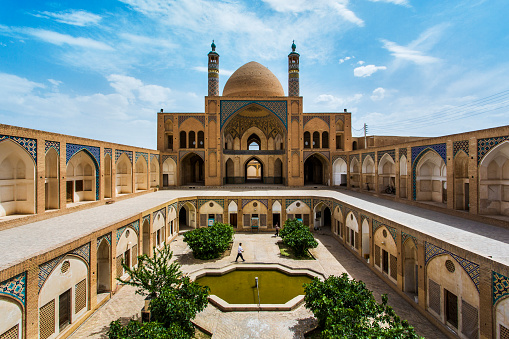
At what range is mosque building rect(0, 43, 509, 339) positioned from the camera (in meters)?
3.83

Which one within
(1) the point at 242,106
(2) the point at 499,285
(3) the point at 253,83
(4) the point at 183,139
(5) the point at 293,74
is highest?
(5) the point at 293,74

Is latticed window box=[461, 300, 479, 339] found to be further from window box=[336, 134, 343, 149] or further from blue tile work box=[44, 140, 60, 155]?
window box=[336, 134, 343, 149]

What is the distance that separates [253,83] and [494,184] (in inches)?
530

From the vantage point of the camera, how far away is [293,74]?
58.6 ft

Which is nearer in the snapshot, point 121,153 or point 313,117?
point 121,153

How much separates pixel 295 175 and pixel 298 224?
6.68 meters

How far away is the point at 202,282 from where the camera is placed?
657 centimetres

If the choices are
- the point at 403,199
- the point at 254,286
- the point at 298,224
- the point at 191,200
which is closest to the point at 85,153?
the point at 191,200

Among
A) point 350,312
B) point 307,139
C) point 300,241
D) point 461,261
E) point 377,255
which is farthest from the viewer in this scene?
point 307,139

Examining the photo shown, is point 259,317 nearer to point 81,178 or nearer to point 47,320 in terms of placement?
point 47,320

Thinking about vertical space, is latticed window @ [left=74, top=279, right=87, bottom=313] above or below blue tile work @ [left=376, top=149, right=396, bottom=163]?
below

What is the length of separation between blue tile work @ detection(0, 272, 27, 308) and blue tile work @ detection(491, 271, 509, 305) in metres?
6.45

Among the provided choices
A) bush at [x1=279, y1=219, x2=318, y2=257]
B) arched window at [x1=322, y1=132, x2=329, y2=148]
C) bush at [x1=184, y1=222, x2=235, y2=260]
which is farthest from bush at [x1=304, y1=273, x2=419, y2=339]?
arched window at [x1=322, y1=132, x2=329, y2=148]

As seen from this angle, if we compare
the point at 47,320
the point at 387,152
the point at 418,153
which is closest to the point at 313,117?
the point at 387,152
